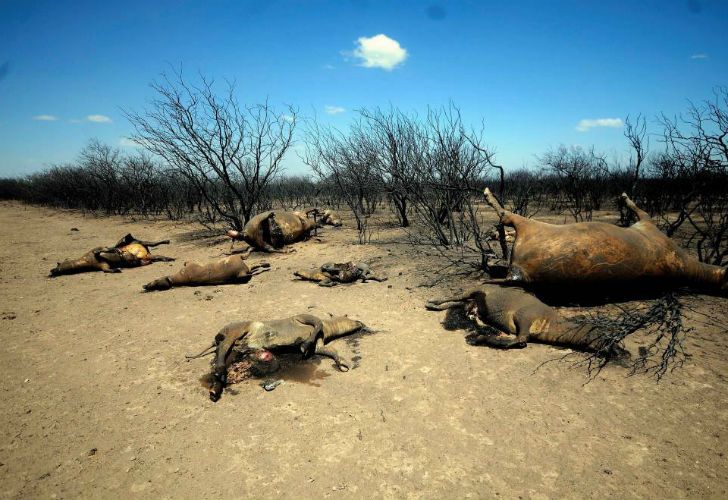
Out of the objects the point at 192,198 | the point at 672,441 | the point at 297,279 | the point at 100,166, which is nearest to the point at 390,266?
the point at 297,279

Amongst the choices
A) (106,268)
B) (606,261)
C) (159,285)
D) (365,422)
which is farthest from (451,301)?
(106,268)

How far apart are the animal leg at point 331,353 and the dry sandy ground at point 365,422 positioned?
4.1 inches

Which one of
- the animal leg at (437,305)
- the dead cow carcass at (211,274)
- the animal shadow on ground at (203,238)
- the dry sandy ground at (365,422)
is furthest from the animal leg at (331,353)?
the animal shadow on ground at (203,238)

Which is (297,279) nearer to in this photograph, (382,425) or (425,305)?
(425,305)

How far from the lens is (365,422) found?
8.40ft

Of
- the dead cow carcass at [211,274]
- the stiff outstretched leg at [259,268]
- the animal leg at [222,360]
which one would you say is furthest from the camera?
the stiff outstretched leg at [259,268]

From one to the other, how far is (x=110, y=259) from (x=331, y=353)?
257 inches

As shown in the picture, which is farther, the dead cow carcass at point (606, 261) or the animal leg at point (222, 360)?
the dead cow carcass at point (606, 261)

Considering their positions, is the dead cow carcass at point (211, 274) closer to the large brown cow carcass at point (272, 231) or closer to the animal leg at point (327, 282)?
the animal leg at point (327, 282)

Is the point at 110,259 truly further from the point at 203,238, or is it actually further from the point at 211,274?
the point at 203,238

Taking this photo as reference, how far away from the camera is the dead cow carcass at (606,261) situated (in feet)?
11.9

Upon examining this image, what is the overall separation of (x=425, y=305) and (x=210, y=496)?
3342 millimetres

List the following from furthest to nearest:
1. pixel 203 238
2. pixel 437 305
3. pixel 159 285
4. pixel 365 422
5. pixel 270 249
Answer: pixel 203 238
pixel 270 249
pixel 159 285
pixel 437 305
pixel 365 422

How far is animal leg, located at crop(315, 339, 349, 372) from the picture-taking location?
10.9ft
